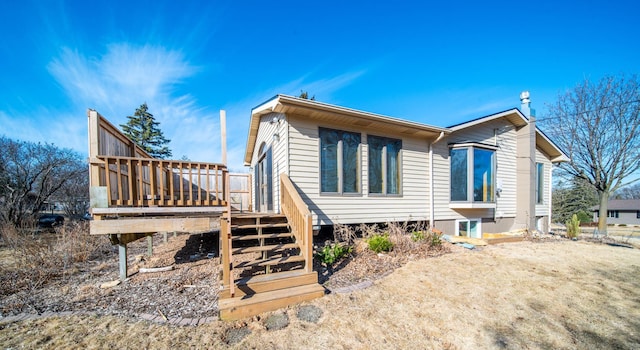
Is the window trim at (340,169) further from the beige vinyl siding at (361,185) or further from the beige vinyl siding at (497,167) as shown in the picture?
the beige vinyl siding at (497,167)

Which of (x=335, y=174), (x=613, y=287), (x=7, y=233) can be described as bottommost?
(x=613, y=287)

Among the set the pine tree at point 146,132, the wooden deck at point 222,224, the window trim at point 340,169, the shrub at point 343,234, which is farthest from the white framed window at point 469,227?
the pine tree at point 146,132

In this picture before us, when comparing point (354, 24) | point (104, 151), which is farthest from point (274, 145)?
point (354, 24)

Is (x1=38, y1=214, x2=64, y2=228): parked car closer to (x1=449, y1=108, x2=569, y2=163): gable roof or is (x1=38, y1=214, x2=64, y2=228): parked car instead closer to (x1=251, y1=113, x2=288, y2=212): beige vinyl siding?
(x1=251, y1=113, x2=288, y2=212): beige vinyl siding

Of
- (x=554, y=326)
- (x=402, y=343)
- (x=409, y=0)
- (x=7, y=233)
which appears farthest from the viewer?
(x=409, y=0)

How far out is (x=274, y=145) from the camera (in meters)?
6.39

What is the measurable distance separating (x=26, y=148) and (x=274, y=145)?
63.0 ft

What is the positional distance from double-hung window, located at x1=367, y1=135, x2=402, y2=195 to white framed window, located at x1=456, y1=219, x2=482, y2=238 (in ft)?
10.0

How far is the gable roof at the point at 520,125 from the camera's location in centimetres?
786

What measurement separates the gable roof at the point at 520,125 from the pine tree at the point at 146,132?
29.2 m

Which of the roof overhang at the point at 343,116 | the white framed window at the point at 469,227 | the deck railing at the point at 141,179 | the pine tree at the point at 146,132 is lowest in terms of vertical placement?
the white framed window at the point at 469,227

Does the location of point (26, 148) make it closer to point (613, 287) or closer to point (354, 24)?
point (354, 24)

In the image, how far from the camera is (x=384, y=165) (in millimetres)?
6660

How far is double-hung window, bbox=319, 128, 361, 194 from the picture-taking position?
5.90 meters
